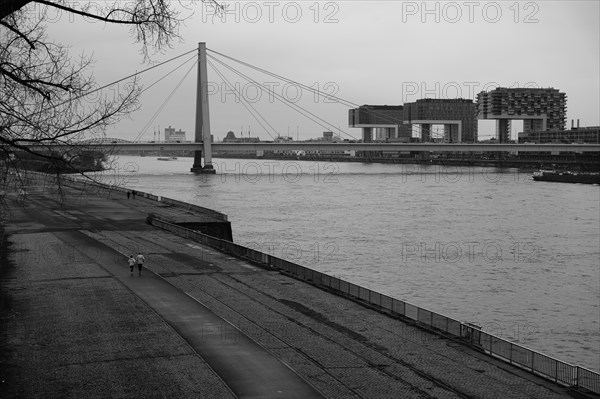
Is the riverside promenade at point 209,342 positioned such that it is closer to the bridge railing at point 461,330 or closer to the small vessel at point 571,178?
the bridge railing at point 461,330

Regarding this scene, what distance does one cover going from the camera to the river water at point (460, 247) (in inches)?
885

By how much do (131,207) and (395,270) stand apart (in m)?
21.9

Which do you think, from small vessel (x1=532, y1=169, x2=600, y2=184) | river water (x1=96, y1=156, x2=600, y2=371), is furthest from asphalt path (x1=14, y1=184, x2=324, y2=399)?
small vessel (x1=532, y1=169, x2=600, y2=184)

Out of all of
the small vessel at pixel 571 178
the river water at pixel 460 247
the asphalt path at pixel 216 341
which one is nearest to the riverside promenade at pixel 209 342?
the asphalt path at pixel 216 341

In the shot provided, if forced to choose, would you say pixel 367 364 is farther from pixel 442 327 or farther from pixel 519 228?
pixel 519 228

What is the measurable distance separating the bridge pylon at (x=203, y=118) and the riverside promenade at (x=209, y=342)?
250 ft

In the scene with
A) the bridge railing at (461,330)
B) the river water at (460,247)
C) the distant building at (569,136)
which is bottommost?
the river water at (460,247)

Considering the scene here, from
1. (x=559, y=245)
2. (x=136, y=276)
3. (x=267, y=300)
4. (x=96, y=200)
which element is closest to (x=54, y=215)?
(x=96, y=200)

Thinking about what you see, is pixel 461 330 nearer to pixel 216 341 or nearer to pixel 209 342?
pixel 216 341

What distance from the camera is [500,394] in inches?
480

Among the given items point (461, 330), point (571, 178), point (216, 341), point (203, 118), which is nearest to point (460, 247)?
point (461, 330)

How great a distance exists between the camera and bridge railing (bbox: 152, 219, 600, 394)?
1286cm

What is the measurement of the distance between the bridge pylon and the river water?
1036 inches

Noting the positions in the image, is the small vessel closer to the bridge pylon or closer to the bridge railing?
the bridge pylon
